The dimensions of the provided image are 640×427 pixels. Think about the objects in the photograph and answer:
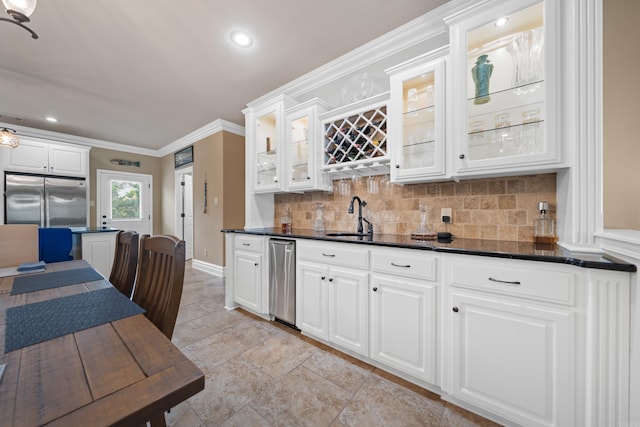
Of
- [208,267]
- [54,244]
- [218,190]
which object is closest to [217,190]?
[218,190]

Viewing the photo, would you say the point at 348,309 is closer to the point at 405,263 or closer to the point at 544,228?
the point at 405,263

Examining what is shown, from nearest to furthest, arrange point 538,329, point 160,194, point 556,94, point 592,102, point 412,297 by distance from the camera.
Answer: point 538,329
point 592,102
point 556,94
point 412,297
point 160,194

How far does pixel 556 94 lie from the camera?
4.58 ft

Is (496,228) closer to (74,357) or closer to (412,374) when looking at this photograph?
(412,374)

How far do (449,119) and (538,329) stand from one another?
133 centimetres

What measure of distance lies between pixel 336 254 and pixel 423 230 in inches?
28.6

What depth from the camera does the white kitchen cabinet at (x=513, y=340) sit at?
1.13 meters

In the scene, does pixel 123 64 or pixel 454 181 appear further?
pixel 123 64

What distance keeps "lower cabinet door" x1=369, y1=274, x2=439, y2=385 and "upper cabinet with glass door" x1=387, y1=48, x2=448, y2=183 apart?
0.83m

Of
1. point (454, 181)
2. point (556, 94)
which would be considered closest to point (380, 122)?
point (454, 181)

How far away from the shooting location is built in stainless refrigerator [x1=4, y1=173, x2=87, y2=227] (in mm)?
4055

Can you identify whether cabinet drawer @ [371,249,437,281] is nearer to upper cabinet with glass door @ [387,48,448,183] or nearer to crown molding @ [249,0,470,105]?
upper cabinet with glass door @ [387,48,448,183]

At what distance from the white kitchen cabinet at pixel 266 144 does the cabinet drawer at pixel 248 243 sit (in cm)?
65

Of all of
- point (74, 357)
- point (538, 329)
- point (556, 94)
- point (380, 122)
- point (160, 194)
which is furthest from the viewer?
point (160, 194)
